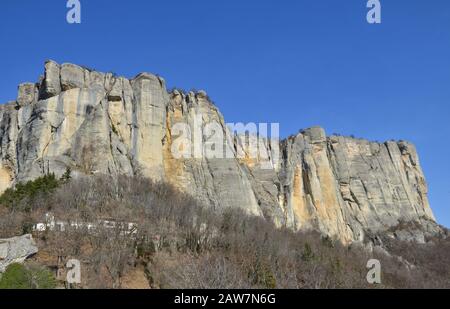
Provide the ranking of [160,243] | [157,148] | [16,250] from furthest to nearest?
[157,148]
[160,243]
[16,250]

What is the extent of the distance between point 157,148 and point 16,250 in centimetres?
2580

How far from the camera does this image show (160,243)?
1368 inches

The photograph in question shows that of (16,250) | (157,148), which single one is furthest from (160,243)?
(157,148)

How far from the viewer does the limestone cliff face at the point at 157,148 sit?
48.9 m

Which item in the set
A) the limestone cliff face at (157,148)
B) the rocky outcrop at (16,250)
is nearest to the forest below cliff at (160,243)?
the rocky outcrop at (16,250)

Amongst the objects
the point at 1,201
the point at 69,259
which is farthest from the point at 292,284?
the point at 1,201

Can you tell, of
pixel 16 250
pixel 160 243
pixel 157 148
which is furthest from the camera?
pixel 157 148

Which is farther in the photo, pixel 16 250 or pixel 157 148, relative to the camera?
pixel 157 148

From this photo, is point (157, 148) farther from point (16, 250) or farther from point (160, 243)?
point (16, 250)

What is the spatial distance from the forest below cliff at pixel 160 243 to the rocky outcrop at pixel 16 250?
618mm

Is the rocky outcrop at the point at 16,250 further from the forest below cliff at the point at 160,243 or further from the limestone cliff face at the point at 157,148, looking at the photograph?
the limestone cliff face at the point at 157,148

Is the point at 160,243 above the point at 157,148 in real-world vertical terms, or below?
below

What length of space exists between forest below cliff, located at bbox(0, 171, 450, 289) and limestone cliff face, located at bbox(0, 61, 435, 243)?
400cm
